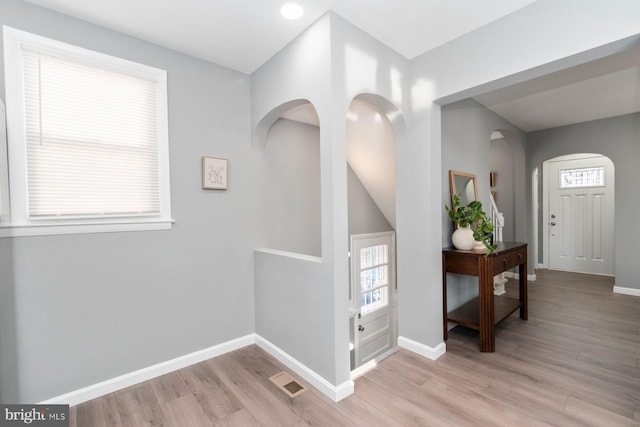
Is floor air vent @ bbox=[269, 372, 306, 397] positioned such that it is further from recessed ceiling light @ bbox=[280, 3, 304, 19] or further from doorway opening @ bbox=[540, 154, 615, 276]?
doorway opening @ bbox=[540, 154, 615, 276]

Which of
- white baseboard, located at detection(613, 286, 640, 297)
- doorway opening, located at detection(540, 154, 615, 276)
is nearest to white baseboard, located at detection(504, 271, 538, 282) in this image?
white baseboard, located at detection(613, 286, 640, 297)

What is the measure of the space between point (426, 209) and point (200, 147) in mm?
1992

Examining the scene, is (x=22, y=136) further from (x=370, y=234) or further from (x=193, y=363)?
(x=370, y=234)

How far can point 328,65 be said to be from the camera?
197 cm

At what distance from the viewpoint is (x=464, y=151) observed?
3.25 metres

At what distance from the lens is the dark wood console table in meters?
2.50

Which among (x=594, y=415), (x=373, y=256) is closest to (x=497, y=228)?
(x=373, y=256)

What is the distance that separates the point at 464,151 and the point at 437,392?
2410 millimetres

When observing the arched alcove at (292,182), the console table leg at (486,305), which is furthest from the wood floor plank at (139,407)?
the console table leg at (486,305)

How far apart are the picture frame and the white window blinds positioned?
1.18 feet

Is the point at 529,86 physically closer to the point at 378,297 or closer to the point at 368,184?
the point at 368,184

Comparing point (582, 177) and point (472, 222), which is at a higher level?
point (582, 177)

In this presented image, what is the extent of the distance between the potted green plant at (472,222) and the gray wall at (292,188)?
1.54 meters

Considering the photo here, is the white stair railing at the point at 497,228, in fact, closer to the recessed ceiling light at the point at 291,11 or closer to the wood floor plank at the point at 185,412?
the recessed ceiling light at the point at 291,11
